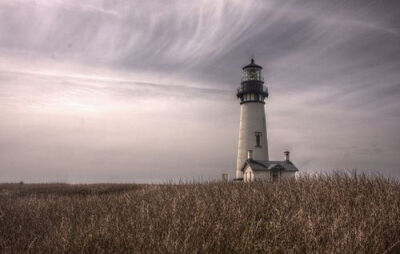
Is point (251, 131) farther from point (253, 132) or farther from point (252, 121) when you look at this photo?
point (252, 121)

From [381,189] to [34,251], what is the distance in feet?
18.1

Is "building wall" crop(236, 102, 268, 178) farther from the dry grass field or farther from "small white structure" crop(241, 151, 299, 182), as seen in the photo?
the dry grass field

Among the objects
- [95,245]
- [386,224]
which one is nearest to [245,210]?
A: [386,224]

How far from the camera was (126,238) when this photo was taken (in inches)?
146

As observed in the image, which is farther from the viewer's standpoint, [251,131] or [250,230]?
[251,131]

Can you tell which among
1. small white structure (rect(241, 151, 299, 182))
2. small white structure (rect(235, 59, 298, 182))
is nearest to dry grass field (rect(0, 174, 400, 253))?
small white structure (rect(241, 151, 299, 182))

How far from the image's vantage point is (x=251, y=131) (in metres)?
28.7

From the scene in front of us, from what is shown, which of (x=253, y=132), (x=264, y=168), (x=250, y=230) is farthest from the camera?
(x=253, y=132)

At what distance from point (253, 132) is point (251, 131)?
0.60ft

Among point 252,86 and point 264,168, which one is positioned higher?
point 252,86

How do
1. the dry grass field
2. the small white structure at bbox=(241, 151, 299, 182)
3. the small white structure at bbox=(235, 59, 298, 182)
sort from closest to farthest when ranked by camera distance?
the dry grass field
the small white structure at bbox=(241, 151, 299, 182)
the small white structure at bbox=(235, 59, 298, 182)

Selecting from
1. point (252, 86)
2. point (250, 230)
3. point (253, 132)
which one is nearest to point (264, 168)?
point (253, 132)

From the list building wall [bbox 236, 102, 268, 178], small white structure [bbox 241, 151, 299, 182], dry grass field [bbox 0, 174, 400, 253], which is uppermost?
building wall [bbox 236, 102, 268, 178]

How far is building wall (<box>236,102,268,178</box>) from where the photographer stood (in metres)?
28.7
